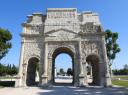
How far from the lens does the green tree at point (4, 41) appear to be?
99.3 ft

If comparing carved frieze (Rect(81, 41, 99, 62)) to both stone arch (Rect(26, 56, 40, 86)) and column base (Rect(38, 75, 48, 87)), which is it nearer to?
column base (Rect(38, 75, 48, 87))

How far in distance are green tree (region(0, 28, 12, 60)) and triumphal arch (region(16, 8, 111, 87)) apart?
621 centimetres

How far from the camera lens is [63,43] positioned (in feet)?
83.6

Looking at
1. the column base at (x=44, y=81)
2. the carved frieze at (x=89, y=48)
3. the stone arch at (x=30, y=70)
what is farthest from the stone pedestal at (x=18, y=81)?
the carved frieze at (x=89, y=48)

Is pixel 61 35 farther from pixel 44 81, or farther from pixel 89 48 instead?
pixel 44 81

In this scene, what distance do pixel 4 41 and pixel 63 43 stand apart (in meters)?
12.0

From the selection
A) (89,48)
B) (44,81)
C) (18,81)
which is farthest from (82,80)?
(18,81)

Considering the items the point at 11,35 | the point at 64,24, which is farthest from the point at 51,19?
the point at 11,35

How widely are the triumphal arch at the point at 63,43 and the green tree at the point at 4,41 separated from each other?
621 cm

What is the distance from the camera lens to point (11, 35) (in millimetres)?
32531

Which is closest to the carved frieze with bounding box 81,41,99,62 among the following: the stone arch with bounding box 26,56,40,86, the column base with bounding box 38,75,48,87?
the column base with bounding box 38,75,48,87

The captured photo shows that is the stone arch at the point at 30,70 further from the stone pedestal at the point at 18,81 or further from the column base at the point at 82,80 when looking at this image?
the column base at the point at 82,80

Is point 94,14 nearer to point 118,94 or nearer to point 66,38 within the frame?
point 66,38

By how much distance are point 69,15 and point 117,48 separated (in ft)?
50.6
